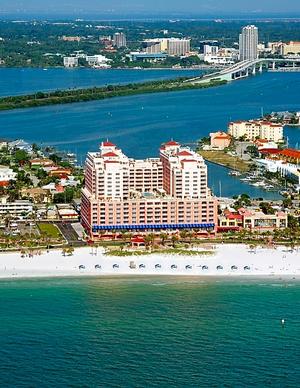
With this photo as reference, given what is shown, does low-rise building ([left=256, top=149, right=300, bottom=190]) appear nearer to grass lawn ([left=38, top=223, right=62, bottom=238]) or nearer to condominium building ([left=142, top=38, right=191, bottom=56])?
grass lawn ([left=38, top=223, right=62, bottom=238])

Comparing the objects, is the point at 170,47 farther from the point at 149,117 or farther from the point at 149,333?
the point at 149,333

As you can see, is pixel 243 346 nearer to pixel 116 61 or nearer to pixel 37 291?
pixel 37 291

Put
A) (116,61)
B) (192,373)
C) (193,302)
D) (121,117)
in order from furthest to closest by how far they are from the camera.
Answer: (116,61)
(121,117)
(193,302)
(192,373)

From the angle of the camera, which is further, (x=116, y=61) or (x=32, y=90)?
(x=116, y=61)

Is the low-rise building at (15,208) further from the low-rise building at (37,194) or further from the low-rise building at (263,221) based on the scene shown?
the low-rise building at (263,221)

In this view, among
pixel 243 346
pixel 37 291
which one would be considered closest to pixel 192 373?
pixel 243 346

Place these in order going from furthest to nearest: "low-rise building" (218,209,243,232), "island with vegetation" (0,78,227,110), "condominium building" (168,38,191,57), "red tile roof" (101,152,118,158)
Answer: "condominium building" (168,38,191,57) < "island with vegetation" (0,78,227,110) < "red tile roof" (101,152,118,158) < "low-rise building" (218,209,243,232)

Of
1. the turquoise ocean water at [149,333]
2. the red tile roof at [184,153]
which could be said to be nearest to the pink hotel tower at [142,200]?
the red tile roof at [184,153]

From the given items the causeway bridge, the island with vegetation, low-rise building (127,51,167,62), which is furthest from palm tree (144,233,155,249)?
low-rise building (127,51,167,62)
